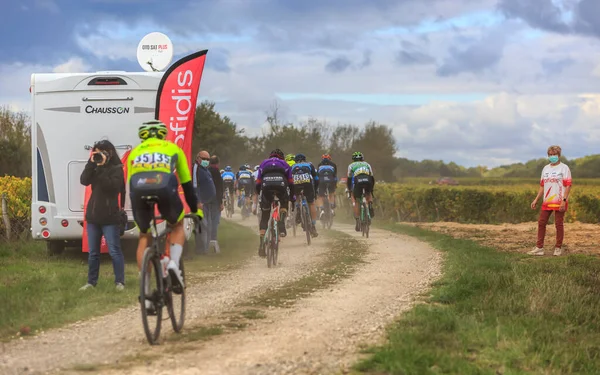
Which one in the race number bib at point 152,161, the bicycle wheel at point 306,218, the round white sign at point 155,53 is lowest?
the bicycle wheel at point 306,218

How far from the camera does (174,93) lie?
574 inches

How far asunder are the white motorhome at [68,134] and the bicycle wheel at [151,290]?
23.9 feet

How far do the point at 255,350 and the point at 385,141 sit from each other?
8322cm

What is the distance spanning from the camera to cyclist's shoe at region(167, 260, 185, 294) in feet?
24.3

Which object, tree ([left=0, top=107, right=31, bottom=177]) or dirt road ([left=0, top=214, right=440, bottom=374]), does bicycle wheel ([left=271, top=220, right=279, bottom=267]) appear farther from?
tree ([left=0, top=107, right=31, bottom=177])

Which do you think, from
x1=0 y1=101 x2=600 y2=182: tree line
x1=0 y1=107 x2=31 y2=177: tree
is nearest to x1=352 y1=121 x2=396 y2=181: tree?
x1=0 y1=101 x2=600 y2=182: tree line

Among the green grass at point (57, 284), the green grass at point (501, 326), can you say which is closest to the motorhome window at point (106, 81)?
the green grass at point (57, 284)

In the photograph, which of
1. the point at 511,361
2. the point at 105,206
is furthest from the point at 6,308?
the point at 511,361

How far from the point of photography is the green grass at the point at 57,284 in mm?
8555

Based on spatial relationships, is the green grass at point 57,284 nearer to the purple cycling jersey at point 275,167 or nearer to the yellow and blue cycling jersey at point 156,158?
the purple cycling jersey at point 275,167

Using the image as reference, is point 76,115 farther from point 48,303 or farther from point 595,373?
point 595,373

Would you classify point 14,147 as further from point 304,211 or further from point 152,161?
point 152,161

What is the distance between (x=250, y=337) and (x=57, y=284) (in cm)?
457

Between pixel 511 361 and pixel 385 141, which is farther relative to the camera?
pixel 385 141
